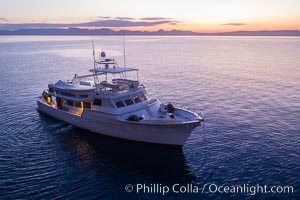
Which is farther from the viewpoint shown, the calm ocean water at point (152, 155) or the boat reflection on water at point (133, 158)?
the boat reflection on water at point (133, 158)

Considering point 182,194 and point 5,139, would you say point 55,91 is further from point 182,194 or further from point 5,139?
point 182,194

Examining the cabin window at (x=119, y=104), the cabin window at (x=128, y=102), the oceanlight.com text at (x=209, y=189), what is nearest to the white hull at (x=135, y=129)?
the cabin window at (x=119, y=104)

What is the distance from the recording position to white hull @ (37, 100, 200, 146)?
2662cm

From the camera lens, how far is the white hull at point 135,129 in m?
26.6

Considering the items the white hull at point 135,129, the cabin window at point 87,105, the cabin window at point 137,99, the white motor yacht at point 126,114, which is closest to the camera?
the white hull at point 135,129

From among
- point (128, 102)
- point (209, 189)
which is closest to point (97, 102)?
point (128, 102)

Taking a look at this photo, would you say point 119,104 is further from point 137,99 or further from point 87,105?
point 87,105

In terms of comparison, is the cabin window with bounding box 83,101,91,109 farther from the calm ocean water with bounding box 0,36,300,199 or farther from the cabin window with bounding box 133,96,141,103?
the cabin window with bounding box 133,96,141,103

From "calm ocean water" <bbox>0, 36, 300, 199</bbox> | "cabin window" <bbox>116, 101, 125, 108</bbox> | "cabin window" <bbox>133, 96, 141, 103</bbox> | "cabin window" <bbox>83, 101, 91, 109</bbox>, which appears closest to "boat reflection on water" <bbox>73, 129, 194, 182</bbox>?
"calm ocean water" <bbox>0, 36, 300, 199</bbox>

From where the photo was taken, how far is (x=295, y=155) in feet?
86.6

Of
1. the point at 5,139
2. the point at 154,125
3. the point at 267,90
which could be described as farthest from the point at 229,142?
the point at 267,90

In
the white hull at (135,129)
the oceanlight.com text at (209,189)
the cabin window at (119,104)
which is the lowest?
the oceanlight.com text at (209,189)

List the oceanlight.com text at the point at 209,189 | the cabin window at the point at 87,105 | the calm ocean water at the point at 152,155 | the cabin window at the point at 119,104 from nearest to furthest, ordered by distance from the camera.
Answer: the oceanlight.com text at the point at 209,189 → the calm ocean water at the point at 152,155 → the cabin window at the point at 119,104 → the cabin window at the point at 87,105

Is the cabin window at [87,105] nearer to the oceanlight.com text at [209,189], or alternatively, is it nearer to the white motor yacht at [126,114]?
the white motor yacht at [126,114]
